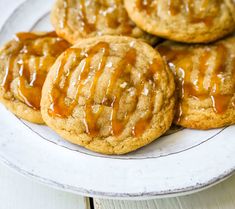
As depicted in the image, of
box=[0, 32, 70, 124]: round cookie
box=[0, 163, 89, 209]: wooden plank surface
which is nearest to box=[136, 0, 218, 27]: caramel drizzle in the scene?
box=[0, 32, 70, 124]: round cookie

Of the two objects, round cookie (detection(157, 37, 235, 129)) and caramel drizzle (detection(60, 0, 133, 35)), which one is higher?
caramel drizzle (detection(60, 0, 133, 35))

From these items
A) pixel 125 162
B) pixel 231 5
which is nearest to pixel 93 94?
pixel 125 162

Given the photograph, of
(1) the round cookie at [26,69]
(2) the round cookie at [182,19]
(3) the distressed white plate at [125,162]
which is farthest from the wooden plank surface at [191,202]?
(2) the round cookie at [182,19]

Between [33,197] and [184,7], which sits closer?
[33,197]

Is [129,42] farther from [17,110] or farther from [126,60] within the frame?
[17,110]

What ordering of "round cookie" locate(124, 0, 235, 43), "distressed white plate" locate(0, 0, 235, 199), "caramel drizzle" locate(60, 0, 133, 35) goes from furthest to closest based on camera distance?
1. "caramel drizzle" locate(60, 0, 133, 35)
2. "round cookie" locate(124, 0, 235, 43)
3. "distressed white plate" locate(0, 0, 235, 199)

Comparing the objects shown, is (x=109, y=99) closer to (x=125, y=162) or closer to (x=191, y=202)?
(x=125, y=162)

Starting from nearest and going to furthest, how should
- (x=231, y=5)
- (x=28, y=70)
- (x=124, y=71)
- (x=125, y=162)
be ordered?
(x=125, y=162), (x=124, y=71), (x=28, y=70), (x=231, y=5)

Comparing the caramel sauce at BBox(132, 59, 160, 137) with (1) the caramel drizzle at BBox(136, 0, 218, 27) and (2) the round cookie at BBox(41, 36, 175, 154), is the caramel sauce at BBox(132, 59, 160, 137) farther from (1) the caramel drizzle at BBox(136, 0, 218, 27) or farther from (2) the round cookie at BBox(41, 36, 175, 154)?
(1) the caramel drizzle at BBox(136, 0, 218, 27)
